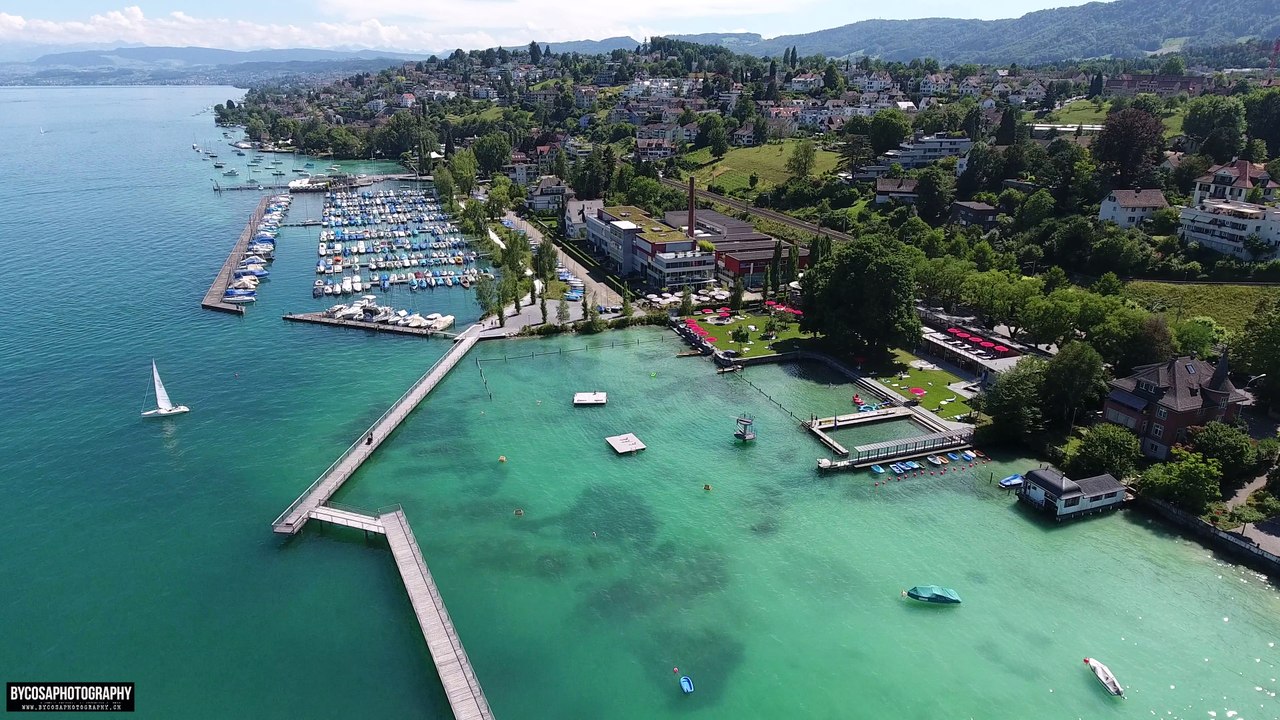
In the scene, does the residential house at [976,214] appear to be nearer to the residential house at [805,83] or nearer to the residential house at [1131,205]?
the residential house at [1131,205]

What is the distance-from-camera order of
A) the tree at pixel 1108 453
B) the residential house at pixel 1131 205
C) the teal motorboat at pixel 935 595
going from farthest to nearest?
the residential house at pixel 1131 205
the tree at pixel 1108 453
the teal motorboat at pixel 935 595

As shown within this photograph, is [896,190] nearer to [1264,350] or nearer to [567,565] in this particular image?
[1264,350]

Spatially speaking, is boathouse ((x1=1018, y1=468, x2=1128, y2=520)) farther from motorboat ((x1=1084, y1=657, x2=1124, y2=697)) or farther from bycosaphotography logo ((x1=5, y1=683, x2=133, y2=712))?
bycosaphotography logo ((x1=5, y1=683, x2=133, y2=712))

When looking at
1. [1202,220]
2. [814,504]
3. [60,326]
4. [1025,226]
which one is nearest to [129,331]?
[60,326]

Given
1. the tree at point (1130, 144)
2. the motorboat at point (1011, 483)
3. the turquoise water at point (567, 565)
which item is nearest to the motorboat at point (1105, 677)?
the turquoise water at point (567, 565)

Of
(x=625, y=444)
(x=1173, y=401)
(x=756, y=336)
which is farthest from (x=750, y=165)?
(x=1173, y=401)

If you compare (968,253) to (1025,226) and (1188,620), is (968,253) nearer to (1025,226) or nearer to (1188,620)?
(1025,226)
